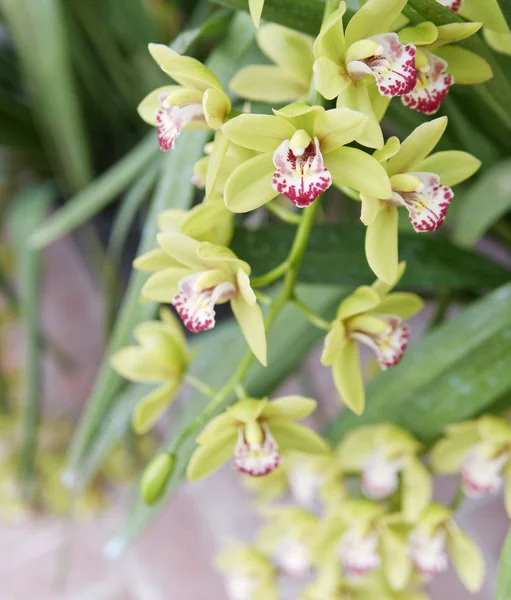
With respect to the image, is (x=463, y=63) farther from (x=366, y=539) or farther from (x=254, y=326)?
(x=366, y=539)

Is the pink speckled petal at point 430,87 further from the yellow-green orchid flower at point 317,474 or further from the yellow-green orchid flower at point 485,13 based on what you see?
the yellow-green orchid flower at point 317,474

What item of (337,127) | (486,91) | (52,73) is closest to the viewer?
(337,127)

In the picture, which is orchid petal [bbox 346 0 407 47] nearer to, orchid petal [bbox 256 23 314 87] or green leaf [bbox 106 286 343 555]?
orchid petal [bbox 256 23 314 87]

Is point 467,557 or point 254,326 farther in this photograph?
point 467,557

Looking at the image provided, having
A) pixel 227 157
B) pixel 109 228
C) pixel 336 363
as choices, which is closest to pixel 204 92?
pixel 227 157

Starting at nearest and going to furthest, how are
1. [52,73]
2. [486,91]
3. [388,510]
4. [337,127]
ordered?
[337,127]
[486,91]
[388,510]
[52,73]

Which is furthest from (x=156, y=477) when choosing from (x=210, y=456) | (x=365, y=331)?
(x=365, y=331)
